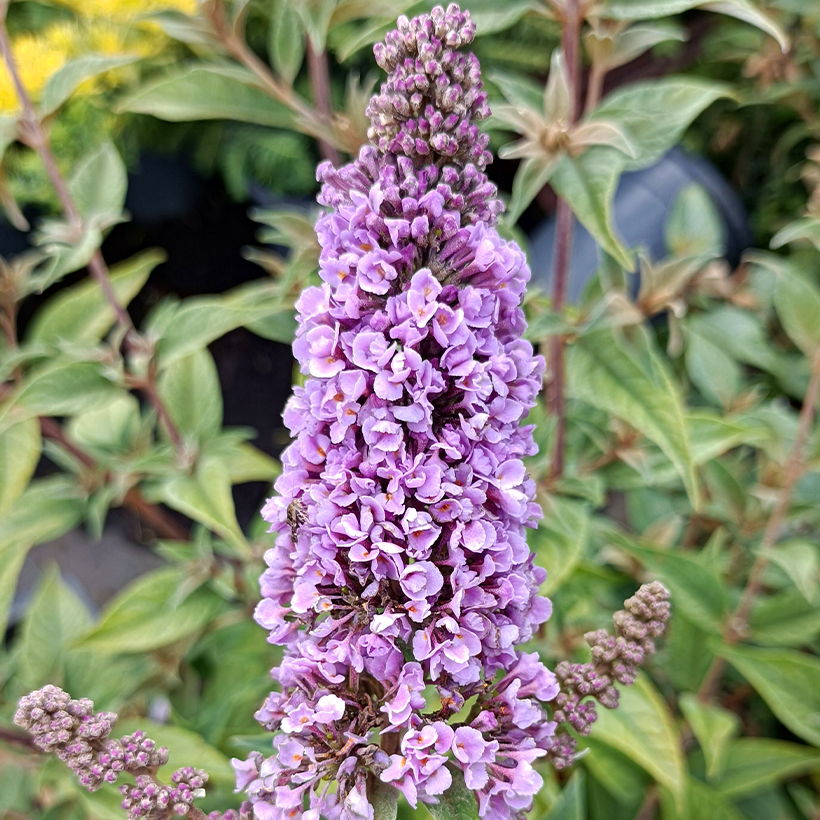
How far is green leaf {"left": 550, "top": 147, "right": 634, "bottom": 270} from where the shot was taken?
3.23ft

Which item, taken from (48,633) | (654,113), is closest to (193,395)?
(48,633)

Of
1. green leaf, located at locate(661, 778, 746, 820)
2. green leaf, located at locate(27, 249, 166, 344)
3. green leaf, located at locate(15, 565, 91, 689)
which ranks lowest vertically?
green leaf, located at locate(661, 778, 746, 820)

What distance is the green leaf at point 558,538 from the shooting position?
114 cm

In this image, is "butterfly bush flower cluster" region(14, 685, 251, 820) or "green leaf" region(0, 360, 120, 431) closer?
"butterfly bush flower cluster" region(14, 685, 251, 820)

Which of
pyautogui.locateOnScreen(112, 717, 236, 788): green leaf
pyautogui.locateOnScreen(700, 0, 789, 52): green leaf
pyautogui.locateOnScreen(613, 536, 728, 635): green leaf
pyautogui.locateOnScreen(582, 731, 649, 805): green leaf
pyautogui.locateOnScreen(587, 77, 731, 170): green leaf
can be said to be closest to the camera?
pyautogui.locateOnScreen(700, 0, 789, 52): green leaf

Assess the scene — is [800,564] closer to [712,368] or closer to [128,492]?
[712,368]

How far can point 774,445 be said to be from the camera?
154cm

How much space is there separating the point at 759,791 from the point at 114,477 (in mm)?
1624

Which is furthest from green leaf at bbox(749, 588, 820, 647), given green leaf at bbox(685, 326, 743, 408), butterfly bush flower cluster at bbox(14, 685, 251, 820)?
butterfly bush flower cluster at bbox(14, 685, 251, 820)

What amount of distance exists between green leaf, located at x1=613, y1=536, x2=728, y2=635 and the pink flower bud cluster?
0.60 metres

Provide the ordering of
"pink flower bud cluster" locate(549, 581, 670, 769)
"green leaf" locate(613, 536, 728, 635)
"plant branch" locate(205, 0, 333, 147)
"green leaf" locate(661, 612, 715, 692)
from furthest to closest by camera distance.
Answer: "green leaf" locate(661, 612, 715, 692) < "green leaf" locate(613, 536, 728, 635) < "plant branch" locate(205, 0, 333, 147) < "pink flower bud cluster" locate(549, 581, 670, 769)

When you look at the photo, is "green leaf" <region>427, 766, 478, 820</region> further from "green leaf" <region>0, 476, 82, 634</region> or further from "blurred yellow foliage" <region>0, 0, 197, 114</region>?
"blurred yellow foliage" <region>0, 0, 197, 114</region>

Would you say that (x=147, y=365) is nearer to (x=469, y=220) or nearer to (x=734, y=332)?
(x=469, y=220)

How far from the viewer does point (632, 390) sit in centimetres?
108
